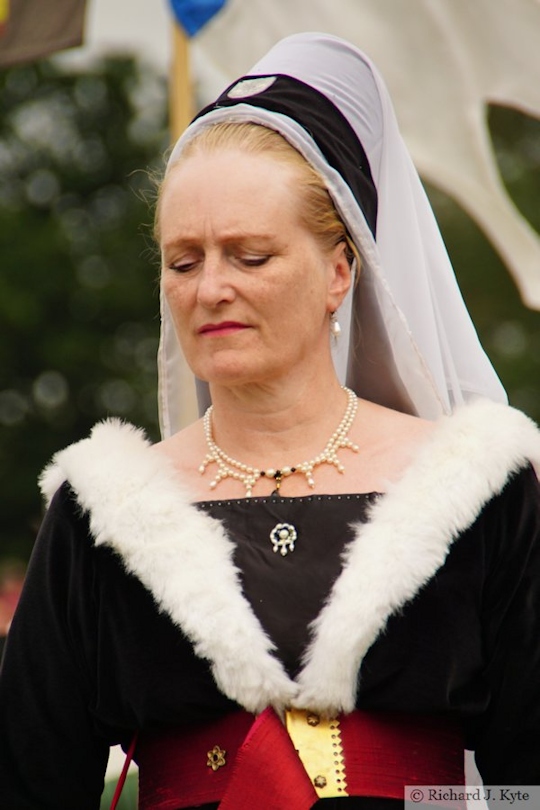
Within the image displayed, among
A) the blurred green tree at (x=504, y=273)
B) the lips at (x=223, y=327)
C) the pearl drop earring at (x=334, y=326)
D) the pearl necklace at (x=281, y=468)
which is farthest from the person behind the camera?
the blurred green tree at (x=504, y=273)

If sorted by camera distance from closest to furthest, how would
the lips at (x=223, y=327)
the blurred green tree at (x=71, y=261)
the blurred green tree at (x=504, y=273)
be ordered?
the lips at (x=223, y=327) < the blurred green tree at (x=504, y=273) < the blurred green tree at (x=71, y=261)

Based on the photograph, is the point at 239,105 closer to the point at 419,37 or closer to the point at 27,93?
the point at 419,37

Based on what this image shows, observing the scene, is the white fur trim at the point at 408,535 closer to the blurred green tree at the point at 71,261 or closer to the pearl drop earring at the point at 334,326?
the pearl drop earring at the point at 334,326

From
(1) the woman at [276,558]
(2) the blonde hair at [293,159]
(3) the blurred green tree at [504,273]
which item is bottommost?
(3) the blurred green tree at [504,273]

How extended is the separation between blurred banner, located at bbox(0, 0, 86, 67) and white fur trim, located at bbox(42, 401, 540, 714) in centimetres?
399

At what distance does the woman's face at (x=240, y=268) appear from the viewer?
272 centimetres

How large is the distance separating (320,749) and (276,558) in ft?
1.18

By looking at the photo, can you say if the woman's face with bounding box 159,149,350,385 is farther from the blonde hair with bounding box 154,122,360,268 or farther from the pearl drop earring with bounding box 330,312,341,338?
the pearl drop earring with bounding box 330,312,341,338

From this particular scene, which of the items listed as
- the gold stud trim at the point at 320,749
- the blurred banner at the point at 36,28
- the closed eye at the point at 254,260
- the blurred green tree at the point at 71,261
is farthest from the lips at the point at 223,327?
the blurred green tree at the point at 71,261

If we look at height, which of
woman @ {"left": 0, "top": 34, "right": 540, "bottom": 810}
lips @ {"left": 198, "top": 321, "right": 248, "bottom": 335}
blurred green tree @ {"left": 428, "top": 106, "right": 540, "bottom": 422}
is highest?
lips @ {"left": 198, "top": 321, "right": 248, "bottom": 335}

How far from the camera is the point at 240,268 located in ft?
8.96

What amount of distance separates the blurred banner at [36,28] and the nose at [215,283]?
3996mm

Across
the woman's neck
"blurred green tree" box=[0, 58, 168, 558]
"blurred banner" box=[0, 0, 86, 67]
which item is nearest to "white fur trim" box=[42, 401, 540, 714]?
the woman's neck

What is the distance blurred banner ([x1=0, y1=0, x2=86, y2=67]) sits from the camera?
21.1 feet
